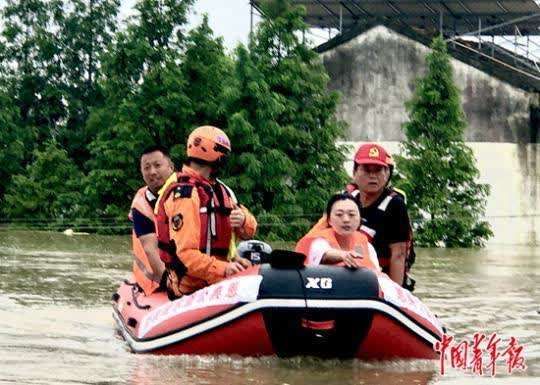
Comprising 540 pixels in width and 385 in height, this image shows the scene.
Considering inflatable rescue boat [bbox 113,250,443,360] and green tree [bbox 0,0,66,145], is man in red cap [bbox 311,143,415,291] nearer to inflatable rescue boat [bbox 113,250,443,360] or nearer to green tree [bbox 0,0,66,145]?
inflatable rescue boat [bbox 113,250,443,360]

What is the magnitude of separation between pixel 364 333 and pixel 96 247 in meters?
17.4

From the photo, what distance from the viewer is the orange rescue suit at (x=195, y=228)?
9414mm

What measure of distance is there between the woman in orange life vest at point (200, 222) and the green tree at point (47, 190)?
2633 centimetres

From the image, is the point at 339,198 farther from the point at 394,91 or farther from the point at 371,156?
the point at 394,91

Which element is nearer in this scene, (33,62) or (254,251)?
(254,251)

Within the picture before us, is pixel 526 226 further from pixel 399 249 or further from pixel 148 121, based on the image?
pixel 399 249

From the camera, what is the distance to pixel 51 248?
24.7 m

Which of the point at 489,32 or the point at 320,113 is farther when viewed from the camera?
the point at 489,32

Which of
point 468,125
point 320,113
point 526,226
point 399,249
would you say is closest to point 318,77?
point 320,113

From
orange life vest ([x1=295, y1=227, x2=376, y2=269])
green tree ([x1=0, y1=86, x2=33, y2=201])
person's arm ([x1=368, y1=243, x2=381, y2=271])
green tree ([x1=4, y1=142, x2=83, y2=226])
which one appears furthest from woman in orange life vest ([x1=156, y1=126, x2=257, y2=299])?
green tree ([x1=0, y1=86, x2=33, y2=201])

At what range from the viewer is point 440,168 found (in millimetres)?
31375

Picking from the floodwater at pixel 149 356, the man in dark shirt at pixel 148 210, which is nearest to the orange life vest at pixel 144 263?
the man in dark shirt at pixel 148 210

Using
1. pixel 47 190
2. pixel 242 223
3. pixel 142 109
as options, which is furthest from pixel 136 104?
pixel 242 223

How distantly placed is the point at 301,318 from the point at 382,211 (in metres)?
1.38
